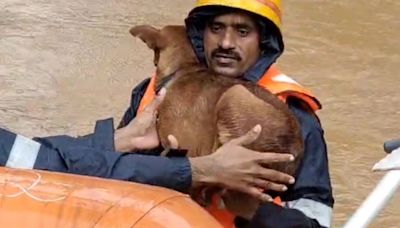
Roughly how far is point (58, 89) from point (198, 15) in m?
3.62

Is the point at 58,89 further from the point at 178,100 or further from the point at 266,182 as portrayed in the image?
the point at 266,182

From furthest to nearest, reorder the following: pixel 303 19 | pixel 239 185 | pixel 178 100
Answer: pixel 303 19 < pixel 178 100 < pixel 239 185

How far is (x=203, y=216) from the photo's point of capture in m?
2.37

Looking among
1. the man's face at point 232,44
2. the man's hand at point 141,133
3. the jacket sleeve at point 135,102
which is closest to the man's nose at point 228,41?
the man's face at point 232,44

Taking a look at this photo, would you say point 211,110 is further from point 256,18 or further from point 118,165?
point 118,165

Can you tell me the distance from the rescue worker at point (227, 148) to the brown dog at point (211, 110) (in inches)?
2.3

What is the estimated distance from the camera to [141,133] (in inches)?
133

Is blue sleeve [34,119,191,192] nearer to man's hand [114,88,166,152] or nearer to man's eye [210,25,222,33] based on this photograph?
man's hand [114,88,166,152]

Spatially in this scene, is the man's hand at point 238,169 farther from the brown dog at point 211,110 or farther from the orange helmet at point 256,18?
the orange helmet at point 256,18

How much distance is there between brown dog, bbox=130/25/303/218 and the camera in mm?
3303

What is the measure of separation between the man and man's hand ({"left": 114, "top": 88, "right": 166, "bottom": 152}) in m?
0.22

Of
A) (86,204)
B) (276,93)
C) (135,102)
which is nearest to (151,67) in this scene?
(135,102)

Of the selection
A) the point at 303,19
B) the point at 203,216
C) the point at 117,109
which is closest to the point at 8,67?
the point at 117,109

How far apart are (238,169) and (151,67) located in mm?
4552
